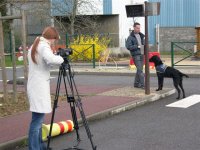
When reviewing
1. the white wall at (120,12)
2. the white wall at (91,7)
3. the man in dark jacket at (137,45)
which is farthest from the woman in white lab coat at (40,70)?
the white wall at (120,12)

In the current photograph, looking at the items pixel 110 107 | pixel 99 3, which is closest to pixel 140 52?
pixel 110 107

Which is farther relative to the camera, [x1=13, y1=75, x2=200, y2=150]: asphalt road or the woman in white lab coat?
[x1=13, y1=75, x2=200, y2=150]: asphalt road

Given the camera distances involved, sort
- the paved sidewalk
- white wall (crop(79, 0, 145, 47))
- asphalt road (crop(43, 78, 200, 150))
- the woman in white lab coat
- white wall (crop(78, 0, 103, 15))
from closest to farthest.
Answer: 1. the woman in white lab coat
2. asphalt road (crop(43, 78, 200, 150))
3. the paved sidewalk
4. white wall (crop(78, 0, 103, 15))
5. white wall (crop(79, 0, 145, 47))

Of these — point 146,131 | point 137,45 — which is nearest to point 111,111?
point 146,131

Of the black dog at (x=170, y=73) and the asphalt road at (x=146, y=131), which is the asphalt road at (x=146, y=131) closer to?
the asphalt road at (x=146, y=131)

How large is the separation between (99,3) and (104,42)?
27.7 feet

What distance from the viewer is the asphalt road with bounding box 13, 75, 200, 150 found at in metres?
7.18

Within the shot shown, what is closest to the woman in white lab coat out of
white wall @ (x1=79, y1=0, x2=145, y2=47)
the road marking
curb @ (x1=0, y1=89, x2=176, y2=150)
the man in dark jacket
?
curb @ (x1=0, y1=89, x2=176, y2=150)

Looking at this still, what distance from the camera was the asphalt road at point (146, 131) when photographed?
718 cm

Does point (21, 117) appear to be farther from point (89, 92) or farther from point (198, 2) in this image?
point (198, 2)

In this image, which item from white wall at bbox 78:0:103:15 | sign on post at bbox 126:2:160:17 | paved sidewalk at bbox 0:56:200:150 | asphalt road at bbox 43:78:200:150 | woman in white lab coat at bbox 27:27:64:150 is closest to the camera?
woman in white lab coat at bbox 27:27:64:150

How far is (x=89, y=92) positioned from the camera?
13.3m

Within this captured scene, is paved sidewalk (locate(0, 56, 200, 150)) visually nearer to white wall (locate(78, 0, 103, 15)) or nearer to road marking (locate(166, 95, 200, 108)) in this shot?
road marking (locate(166, 95, 200, 108))

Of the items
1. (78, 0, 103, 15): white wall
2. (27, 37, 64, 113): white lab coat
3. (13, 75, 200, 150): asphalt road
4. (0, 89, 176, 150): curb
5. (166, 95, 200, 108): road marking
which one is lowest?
(13, 75, 200, 150): asphalt road
